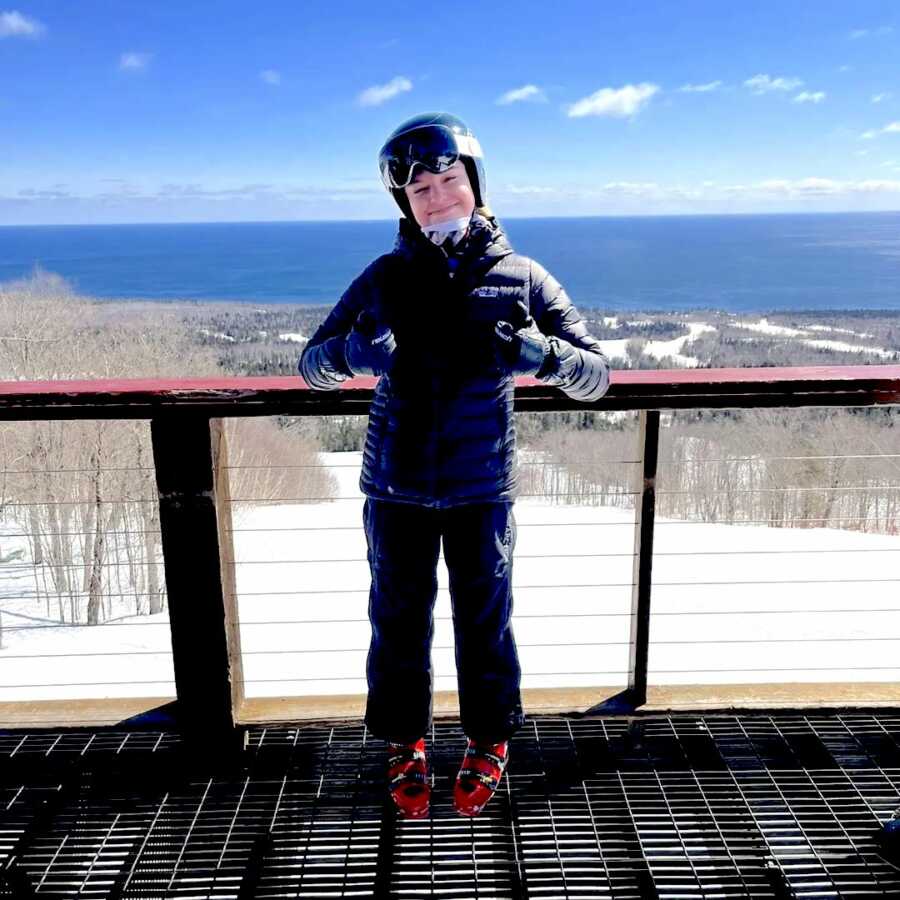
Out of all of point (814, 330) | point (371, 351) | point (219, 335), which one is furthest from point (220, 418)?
point (814, 330)

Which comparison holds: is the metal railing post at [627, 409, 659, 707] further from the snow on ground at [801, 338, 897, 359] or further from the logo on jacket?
the snow on ground at [801, 338, 897, 359]

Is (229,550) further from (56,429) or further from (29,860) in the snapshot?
(56,429)

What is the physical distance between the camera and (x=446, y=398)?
4.67 ft

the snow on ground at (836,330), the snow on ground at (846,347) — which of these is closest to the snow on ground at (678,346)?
the snow on ground at (836,330)

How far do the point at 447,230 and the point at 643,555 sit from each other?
90cm

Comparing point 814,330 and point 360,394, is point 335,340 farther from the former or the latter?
point 814,330

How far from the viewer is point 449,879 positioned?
1408 mm

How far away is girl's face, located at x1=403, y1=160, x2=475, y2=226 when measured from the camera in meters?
1.41

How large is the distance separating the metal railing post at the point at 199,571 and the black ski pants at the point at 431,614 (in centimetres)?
40

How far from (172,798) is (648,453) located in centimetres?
127

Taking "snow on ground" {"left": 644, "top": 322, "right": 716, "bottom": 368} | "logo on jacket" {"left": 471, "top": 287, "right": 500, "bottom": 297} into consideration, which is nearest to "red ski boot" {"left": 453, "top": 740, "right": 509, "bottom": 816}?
"logo on jacket" {"left": 471, "top": 287, "right": 500, "bottom": 297}

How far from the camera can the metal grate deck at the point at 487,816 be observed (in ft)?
4.59

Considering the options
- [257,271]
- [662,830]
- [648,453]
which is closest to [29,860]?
[662,830]

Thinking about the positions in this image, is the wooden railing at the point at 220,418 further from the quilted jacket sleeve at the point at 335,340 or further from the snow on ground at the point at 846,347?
the snow on ground at the point at 846,347
